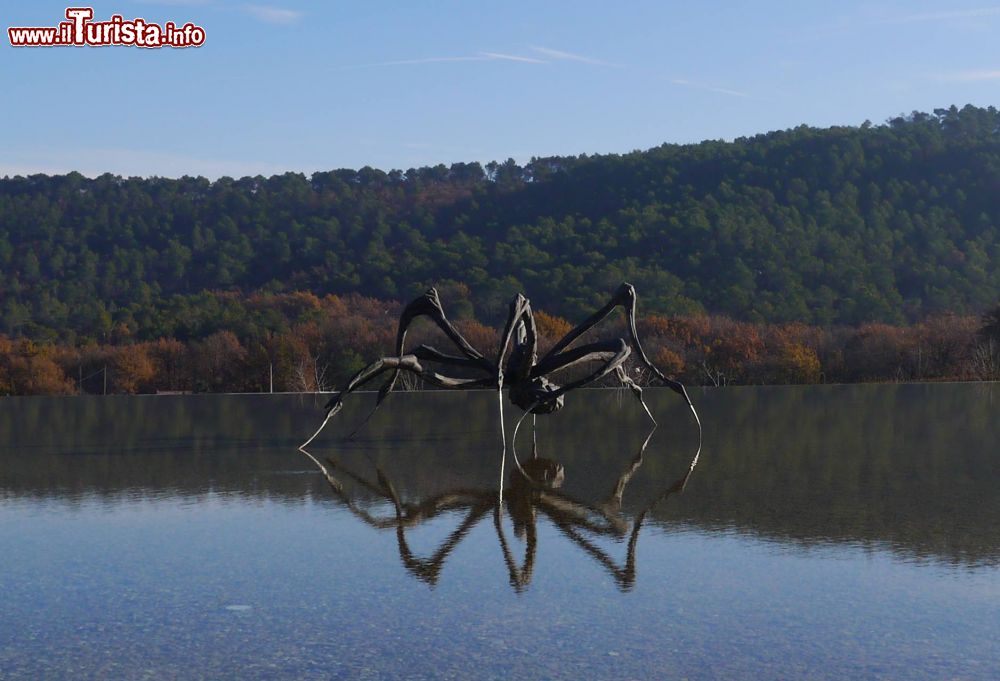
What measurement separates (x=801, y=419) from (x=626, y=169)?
6555 centimetres

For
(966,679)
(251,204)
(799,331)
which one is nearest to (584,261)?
(799,331)

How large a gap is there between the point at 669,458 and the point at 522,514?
465 cm

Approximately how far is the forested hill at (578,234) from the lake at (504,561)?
40.5m

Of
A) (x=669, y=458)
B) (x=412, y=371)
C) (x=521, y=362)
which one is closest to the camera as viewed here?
(x=669, y=458)

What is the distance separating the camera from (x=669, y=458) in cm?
1446

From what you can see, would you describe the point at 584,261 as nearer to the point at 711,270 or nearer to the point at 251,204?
the point at 711,270

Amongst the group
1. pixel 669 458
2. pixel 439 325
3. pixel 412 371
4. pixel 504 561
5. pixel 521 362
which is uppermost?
pixel 439 325

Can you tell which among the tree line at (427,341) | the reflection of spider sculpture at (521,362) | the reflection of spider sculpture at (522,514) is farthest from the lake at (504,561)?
the tree line at (427,341)

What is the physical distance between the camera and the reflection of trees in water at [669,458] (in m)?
9.76

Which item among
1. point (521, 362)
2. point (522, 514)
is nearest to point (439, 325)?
point (521, 362)

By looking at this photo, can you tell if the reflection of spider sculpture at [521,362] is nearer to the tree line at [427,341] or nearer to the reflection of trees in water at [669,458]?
the reflection of trees in water at [669,458]

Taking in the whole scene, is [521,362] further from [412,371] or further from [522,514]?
[522,514]

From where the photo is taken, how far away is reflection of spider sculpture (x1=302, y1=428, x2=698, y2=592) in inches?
315

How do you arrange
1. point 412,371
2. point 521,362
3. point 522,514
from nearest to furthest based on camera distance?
1. point 522,514
2. point 412,371
3. point 521,362
